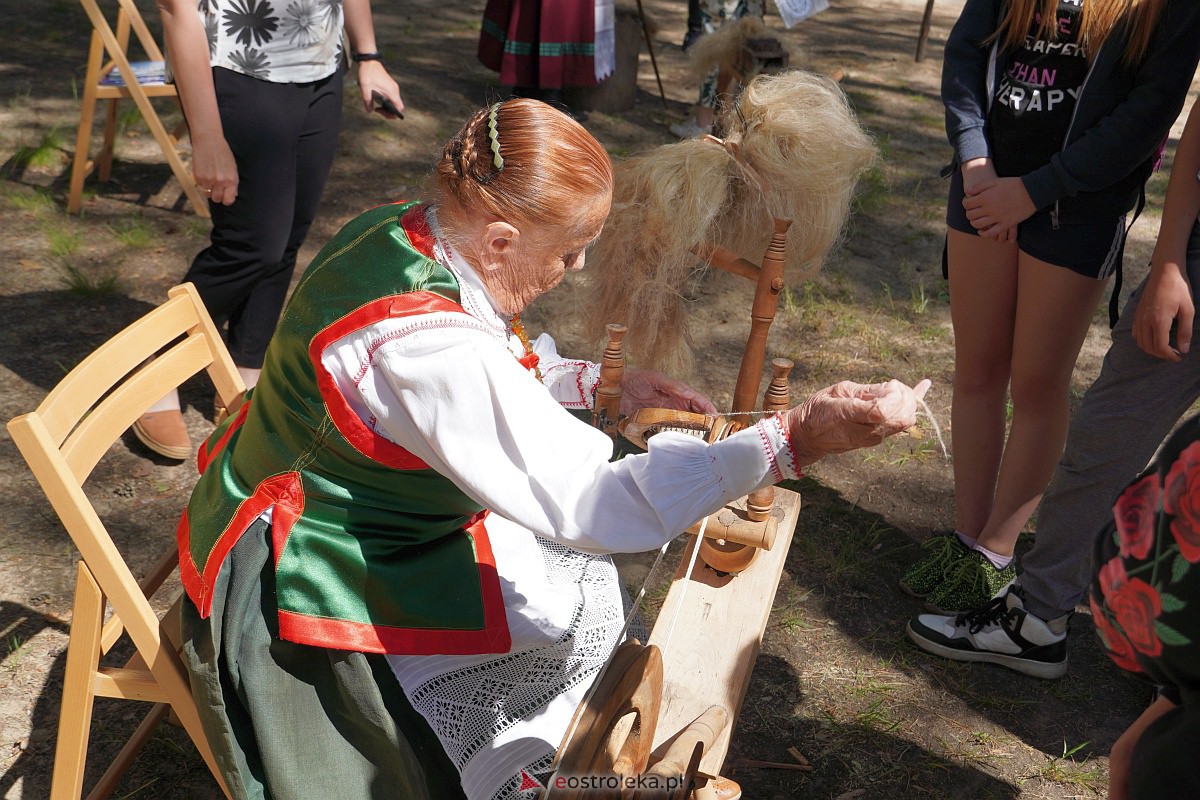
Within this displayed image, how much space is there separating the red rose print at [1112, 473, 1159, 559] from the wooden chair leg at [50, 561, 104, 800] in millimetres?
1376

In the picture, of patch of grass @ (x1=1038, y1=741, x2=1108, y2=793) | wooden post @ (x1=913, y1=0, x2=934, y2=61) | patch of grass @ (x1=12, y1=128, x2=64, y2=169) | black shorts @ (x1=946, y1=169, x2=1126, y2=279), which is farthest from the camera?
wooden post @ (x1=913, y1=0, x2=934, y2=61)

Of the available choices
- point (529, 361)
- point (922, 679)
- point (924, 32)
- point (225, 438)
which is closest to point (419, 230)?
point (529, 361)

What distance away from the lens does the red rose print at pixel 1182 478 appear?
2.96ft

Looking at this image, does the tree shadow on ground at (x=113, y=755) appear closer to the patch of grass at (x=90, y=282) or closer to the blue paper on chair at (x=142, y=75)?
the patch of grass at (x=90, y=282)

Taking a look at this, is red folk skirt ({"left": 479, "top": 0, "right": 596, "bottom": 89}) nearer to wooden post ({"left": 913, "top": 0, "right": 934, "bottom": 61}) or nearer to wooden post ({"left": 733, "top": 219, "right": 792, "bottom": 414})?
wooden post ({"left": 913, "top": 0, "right": 934, "bottom": 61})

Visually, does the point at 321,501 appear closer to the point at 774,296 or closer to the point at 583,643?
the point at 583,643

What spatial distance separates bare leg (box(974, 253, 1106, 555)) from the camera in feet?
6.83

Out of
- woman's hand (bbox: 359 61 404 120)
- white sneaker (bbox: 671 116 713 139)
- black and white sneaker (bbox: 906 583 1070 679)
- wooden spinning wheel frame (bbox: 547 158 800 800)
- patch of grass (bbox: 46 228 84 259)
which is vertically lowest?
black and white sneaker (bbox: 906 583 1070 679)

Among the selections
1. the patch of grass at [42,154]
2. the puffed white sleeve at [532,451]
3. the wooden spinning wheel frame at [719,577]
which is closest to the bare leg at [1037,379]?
the wooden spinning wheel frame at [719,577]

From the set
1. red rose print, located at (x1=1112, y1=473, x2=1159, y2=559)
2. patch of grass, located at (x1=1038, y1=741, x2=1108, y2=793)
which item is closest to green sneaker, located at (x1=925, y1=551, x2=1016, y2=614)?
patch of grass, located at (x1=1038, y1=741, x2=1108, y2=793)

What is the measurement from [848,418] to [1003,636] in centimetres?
138

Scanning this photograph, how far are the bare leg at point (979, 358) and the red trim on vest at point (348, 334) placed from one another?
133cm

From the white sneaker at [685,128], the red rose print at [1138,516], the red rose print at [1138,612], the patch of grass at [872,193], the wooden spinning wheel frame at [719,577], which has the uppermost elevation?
the red rose print at [1138,516]

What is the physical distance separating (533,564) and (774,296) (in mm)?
648
